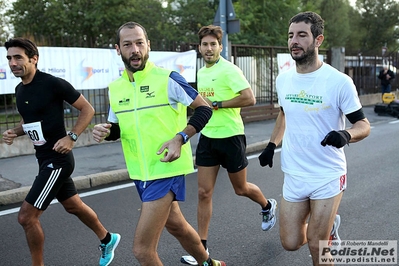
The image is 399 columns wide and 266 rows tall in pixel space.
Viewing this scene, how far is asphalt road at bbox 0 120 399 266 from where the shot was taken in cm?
416

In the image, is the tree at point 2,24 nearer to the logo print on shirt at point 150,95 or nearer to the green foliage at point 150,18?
the green foliage at point 150,18

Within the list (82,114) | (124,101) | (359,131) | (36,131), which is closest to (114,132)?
(124,101)

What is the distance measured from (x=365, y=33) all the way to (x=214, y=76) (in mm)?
49587

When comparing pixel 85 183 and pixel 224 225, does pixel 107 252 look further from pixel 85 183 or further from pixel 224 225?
pixel 85 183

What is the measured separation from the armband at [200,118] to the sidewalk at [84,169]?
13.4ft

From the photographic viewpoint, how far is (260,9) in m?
25.6

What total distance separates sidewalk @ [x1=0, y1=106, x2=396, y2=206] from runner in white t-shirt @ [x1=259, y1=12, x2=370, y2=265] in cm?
432

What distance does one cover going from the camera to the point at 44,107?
147 inches

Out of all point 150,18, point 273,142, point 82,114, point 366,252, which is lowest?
point 366,252

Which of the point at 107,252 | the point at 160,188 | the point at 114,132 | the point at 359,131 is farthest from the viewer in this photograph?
the point at 107,252

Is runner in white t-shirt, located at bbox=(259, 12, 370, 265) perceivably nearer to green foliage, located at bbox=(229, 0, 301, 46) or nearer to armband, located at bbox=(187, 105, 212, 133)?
armband, located at bbox=(187, 105, 212, 133)

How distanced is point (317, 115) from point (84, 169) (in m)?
5.45

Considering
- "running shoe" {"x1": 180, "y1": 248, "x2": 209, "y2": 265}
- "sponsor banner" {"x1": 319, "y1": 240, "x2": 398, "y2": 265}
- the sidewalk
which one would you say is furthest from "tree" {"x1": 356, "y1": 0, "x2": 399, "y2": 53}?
"running shoe" {"x1": 180, "y1": 248, "x2": 209, "y2": 265}

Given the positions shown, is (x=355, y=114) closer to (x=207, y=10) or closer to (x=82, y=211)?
(x=82, y=211)
